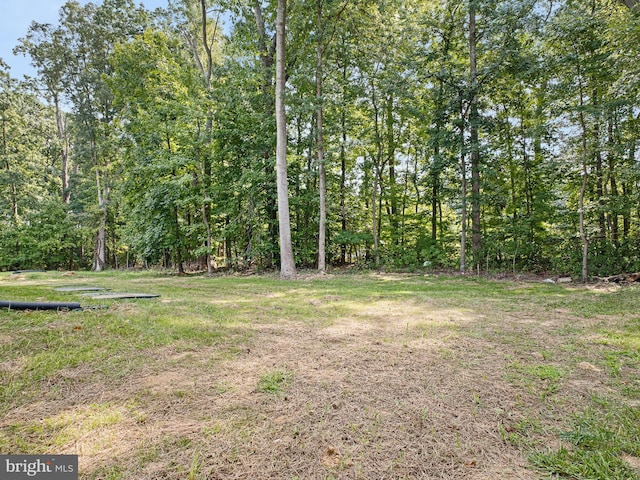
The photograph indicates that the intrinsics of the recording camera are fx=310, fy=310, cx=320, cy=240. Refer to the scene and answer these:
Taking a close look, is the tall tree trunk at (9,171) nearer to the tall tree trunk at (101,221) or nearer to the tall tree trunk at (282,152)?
the tall tree trunk at (101,221)

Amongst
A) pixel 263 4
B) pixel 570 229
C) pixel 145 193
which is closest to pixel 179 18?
pixel 263 4

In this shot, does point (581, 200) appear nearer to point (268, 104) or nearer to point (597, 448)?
point (597, 448)

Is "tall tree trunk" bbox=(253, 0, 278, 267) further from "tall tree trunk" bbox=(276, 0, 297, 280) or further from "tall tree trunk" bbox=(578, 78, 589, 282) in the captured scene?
"tall tree trunk" bbox=(578, 78, 589, 282)

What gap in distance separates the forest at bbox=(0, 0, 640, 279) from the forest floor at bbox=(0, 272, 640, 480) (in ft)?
20.1

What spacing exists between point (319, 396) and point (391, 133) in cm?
1145

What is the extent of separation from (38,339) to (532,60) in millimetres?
11557

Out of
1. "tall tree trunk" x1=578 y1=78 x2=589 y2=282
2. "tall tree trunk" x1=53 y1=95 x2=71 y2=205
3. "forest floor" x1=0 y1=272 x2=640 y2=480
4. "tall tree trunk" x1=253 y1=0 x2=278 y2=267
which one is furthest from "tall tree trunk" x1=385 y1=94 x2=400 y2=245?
"tall tree trunk" x1=53 y1=95 x2=71 y2=205

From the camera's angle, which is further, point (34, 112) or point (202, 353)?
point (34, 112)

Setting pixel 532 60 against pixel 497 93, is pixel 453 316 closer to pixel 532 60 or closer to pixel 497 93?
pixel 532 60

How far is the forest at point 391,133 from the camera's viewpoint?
25.3ft

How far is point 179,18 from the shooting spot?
14.1 metres

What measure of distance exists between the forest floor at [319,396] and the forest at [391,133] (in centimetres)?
612

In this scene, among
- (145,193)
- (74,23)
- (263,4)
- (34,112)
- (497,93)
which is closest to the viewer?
(497,93)

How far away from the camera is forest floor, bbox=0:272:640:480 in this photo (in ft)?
4.50
